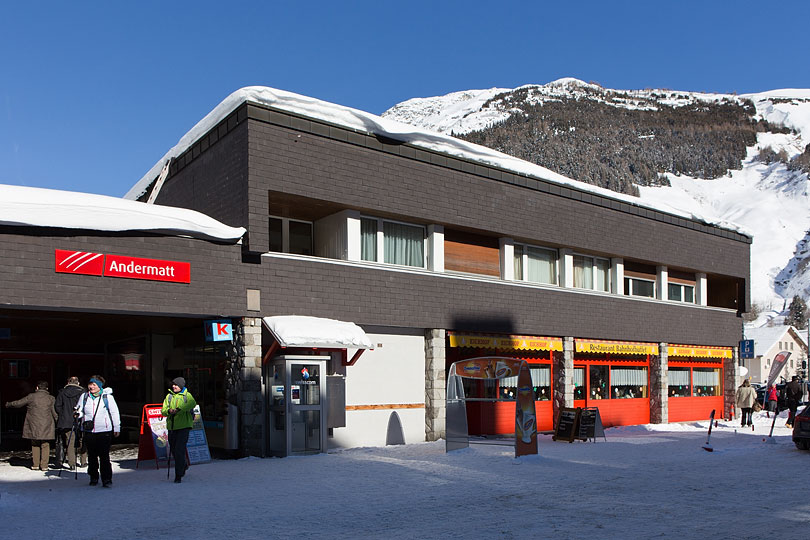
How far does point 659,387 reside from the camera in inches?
1024

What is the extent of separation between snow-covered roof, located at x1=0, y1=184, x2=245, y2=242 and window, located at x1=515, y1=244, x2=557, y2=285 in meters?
9.60

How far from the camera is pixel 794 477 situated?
12.5 m

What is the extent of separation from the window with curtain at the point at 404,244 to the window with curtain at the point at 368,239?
0.35 meters

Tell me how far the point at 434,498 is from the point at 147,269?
727 cm

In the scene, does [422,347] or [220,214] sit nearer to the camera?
[220,214]

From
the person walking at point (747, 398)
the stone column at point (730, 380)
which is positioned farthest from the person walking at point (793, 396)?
the stone column at point (730, 380)

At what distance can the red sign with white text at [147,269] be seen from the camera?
45.7ft

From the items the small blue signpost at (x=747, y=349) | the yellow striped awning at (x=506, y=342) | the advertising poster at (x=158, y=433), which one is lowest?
the advertising poster at (x=158, y=433)

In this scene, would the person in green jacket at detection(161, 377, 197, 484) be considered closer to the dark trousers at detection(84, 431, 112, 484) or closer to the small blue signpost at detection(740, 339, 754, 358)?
the dark trousers at detection(84, 431, 112, 484)

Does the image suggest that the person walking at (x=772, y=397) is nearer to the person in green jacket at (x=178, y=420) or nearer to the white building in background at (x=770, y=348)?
the person in green jacket at (x=178, y=420)

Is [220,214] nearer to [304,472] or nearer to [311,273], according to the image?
[311,273]

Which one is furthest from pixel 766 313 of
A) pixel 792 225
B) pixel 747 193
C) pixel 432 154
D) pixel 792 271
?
pixel 432 154

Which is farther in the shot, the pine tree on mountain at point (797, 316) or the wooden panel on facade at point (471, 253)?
the pine tree on mountain at point (797, 316)

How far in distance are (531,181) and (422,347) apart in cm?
630
